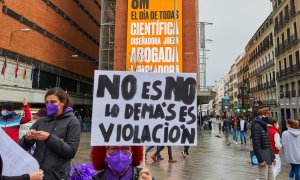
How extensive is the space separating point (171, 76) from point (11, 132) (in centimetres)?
406

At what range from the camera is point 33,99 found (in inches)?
1112

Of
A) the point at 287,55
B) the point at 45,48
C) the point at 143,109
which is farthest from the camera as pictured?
the point at 287,55

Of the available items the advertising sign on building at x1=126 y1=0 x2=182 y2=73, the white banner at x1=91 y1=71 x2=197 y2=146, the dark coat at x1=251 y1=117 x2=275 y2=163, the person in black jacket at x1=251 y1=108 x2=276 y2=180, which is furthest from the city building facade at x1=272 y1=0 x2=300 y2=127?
the white banner at x1=91 y1=71 x2=197 y2=146

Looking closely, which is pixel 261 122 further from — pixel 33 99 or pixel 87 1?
pixel 87 1

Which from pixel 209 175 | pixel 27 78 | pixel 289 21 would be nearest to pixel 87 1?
pixel 27 78

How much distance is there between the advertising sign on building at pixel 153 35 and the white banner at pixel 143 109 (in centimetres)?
2504

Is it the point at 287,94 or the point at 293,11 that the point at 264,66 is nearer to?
the point at 287,94

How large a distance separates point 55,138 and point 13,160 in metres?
0.58

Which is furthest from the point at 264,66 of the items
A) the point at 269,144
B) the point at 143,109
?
the point at 143,109

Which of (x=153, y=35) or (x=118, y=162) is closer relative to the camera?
(x=118, y=162)

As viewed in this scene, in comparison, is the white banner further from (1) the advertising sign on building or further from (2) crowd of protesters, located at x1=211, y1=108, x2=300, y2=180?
(1) the advertising sign on building

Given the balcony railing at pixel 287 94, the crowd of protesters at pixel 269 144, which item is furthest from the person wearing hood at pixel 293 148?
the balcony railing at pixel 287 94

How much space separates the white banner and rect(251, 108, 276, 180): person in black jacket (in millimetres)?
3783

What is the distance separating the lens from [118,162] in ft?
8.09
